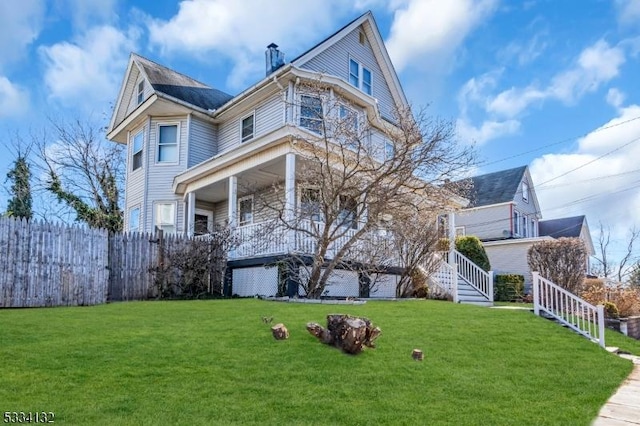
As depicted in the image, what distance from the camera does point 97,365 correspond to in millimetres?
5090

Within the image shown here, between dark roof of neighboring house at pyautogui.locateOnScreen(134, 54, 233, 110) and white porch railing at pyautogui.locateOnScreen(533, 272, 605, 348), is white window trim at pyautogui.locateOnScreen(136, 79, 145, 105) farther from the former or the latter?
white porch railing at pyautogui.locateOnScreen(533, 272, 605, 348)

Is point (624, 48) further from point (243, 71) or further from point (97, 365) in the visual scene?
point (97, 365)

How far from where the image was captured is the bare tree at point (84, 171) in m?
25.9

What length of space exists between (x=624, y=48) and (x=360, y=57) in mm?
9285

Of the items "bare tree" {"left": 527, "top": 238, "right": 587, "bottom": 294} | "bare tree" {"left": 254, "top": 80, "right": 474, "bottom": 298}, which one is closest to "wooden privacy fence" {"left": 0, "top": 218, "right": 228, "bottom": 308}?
"bare tree" {"left": 254, "top": 80, "right": 474, "bottom": 298}

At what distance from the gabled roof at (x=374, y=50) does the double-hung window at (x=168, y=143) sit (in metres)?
5.57

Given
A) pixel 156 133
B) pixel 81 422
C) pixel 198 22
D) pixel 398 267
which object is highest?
pixel 198 22

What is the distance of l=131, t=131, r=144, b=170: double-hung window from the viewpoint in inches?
746

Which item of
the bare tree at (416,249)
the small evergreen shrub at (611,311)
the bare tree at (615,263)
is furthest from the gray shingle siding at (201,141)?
the bare tree at (615,263)

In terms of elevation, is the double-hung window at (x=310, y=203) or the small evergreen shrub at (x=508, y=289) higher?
the double-hung window at (x=310, y=203)

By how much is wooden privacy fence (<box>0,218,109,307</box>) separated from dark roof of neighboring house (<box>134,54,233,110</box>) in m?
8.42

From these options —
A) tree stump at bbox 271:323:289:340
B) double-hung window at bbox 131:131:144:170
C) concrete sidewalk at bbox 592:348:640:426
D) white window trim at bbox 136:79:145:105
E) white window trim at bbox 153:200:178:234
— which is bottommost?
concrete sidewalk at bbox 592:348:640:426

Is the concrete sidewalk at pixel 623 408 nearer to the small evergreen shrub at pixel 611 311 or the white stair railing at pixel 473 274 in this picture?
the small evergreen shrub at pixel 611 311

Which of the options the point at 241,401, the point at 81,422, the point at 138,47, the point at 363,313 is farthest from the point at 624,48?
the point at 138,47
